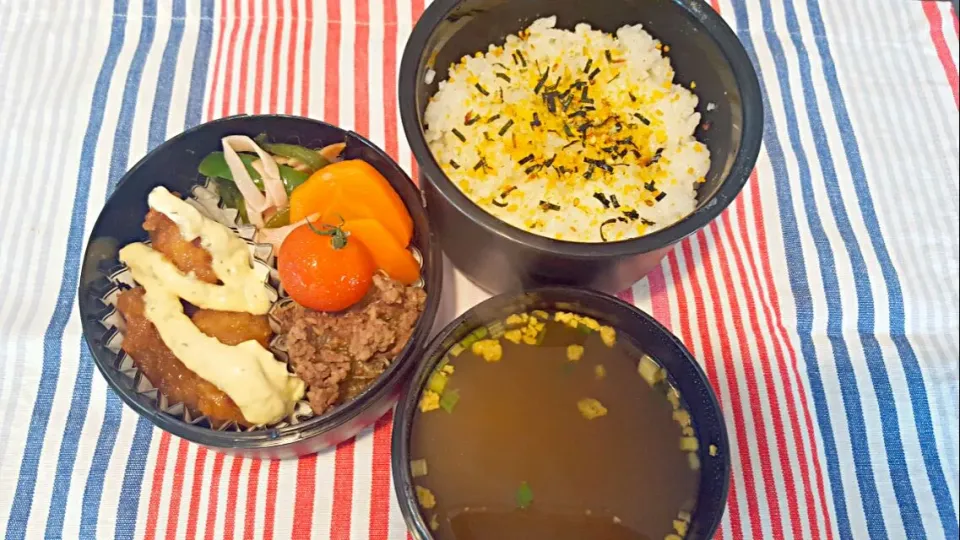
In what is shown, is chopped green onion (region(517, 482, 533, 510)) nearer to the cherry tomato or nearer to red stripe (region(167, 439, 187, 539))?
the cherry tomato

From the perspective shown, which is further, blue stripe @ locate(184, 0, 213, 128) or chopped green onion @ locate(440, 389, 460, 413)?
blue stripe @ locate(184, 0, 213, 128)

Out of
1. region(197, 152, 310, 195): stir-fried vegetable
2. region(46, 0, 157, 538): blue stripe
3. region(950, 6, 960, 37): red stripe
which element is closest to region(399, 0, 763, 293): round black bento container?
region(197, 152, 310, 195): stir-fried vegetable

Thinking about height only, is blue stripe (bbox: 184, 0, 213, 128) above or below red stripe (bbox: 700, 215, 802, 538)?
above

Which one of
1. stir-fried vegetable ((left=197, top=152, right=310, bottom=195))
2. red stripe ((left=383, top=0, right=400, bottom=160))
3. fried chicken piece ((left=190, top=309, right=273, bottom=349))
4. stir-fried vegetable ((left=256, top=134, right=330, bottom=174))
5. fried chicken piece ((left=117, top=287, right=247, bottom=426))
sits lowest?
fried chicken piece ((left=117, top=287, right=247, bottom=426))

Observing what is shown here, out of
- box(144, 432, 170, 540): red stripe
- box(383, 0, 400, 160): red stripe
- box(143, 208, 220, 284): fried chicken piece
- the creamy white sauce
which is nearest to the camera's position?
the creamy white sauce

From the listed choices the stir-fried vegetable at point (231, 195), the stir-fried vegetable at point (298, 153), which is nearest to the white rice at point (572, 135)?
the stir-fried vegetable at point (298, 153)

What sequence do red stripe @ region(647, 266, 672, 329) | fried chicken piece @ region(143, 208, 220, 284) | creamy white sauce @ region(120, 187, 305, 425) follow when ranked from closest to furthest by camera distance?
creamy white sauce @ region(120, 187, 305, 425), fried chicken piece @ region(143, 208, 220, 284), red stripe @ region(647, 266, 672, 329)

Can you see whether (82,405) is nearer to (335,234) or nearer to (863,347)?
(335,234)

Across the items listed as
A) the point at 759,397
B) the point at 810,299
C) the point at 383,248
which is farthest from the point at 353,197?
the point at 810,299
